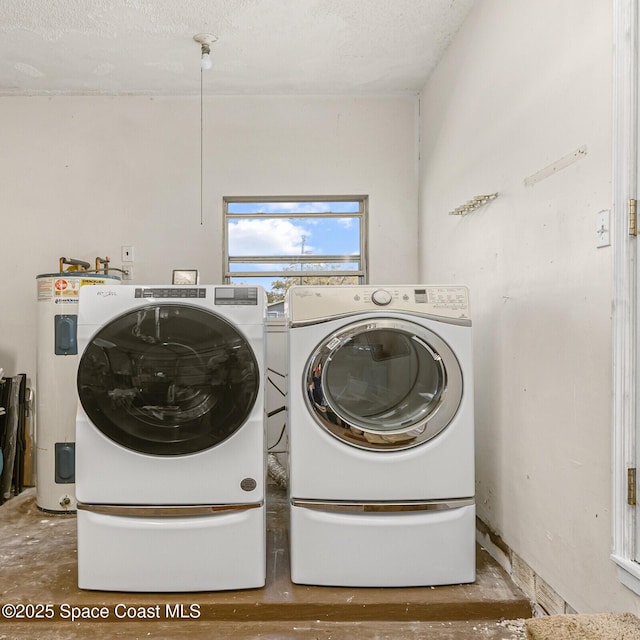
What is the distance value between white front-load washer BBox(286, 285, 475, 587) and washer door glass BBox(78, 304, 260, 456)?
0.23 metres

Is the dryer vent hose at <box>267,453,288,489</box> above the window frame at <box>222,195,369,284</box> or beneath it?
beneath

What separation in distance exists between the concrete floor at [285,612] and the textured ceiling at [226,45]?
7.91 ft

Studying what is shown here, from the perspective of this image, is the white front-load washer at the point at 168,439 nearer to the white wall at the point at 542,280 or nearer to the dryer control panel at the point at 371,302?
the dryer control panel at the point at 371,302

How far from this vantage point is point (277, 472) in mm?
2779

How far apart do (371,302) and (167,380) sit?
759 mm

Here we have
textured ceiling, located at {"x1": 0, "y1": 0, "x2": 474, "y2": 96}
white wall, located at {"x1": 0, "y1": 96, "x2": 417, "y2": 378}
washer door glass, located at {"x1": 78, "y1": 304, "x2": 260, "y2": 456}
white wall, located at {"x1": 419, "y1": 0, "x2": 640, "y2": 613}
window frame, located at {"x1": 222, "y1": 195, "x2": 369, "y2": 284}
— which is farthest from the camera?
window frame, located at {"x1": 222, "y1": 195, "x2": 369, "y2": 284}

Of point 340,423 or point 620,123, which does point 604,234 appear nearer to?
point 620,123

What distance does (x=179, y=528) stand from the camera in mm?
1781

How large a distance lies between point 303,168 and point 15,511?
2.48 m

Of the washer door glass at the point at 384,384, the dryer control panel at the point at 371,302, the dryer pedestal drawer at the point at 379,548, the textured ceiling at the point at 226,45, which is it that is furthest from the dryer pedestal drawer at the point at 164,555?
the textured ceiling at the point at 226,45

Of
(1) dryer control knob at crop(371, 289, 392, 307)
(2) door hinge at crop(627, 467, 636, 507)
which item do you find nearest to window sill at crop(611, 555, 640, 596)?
(2) door hinge at crop(627, 467, 636, 507)

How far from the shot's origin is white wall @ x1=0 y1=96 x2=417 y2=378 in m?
3.15

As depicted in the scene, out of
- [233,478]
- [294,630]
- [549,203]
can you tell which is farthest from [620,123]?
[294,630]

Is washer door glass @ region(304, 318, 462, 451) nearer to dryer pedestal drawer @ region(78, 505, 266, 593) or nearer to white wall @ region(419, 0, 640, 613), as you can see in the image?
white wall @ region(419, 0, 640, 613)
